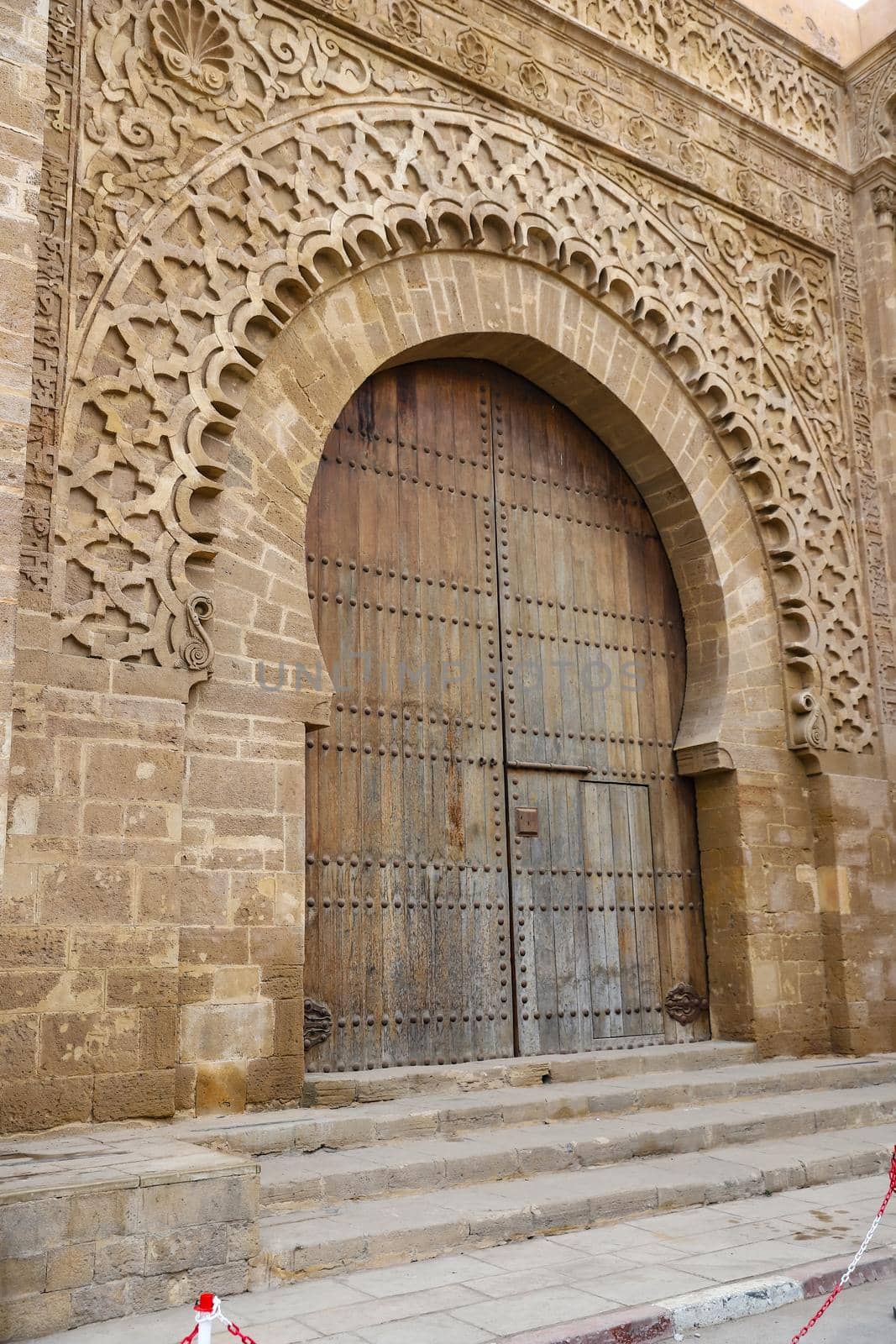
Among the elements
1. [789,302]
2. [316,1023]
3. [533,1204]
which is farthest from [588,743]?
[789,302]

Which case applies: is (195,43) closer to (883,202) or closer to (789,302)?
(789,302)

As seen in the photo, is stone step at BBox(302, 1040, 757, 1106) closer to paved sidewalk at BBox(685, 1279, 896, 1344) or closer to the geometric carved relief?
paved sidewalk at BBox(685, 1279, 896, 1344)

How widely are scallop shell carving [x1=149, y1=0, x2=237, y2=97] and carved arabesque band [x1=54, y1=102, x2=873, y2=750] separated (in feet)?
1.12

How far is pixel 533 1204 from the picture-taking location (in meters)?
4.32

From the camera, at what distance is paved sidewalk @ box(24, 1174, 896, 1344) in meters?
3.31

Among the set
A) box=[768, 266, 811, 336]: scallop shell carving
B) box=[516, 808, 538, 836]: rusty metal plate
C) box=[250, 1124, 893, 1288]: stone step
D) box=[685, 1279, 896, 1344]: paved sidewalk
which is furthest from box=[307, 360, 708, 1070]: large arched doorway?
box=[685, 1279, 896, 1344]: paved sidewalk

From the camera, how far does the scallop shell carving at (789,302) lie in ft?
26.8

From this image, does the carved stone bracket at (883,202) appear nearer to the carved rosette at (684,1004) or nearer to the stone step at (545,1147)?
the carved rosette at (684,1004)

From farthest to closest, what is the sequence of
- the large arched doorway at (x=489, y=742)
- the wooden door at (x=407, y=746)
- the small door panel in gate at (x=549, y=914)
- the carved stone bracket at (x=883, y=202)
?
1. the carved stone bracket at (x=883, y=202)
2. the small door panel in gate at (x=549, y=914)
3. the large arched doorway at (x=489, y=742)
4. the wooden door at (x=407, y=746)

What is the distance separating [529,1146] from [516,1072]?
44.2 inches

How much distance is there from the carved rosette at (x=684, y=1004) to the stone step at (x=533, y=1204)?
1.50 metres

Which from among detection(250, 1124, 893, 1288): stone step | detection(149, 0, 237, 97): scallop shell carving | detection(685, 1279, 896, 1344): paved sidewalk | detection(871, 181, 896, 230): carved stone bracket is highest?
detection(871, 181, 896, 230): carved stone bracket

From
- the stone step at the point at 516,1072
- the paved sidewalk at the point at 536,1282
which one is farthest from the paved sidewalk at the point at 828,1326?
the stone step at the point at 516,1072

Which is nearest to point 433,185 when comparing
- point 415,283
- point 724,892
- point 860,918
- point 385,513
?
point 415,283
